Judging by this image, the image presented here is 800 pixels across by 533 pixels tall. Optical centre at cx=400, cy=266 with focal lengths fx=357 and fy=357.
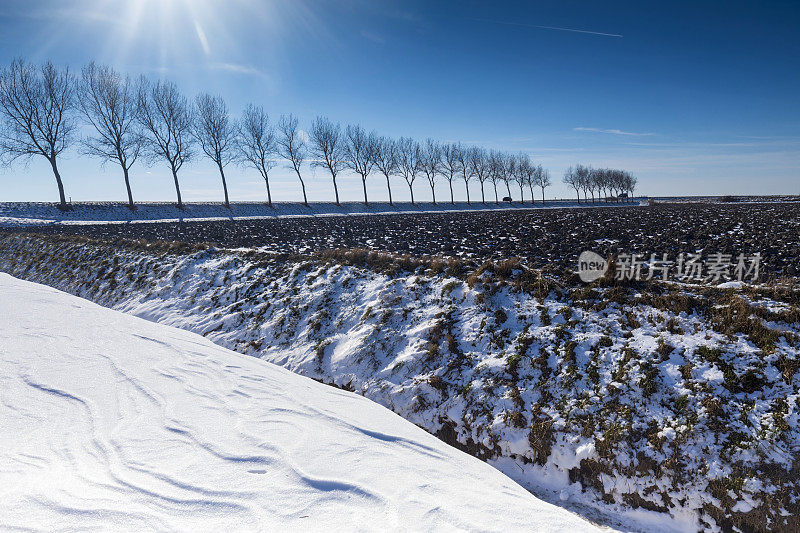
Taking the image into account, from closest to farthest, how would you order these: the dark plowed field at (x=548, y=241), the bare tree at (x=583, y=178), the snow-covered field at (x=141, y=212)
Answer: the dark plowed field at (x=548, y=241)
the snow-covered field at (x=141, y=212)
the bare tree at (x=583, y=178)

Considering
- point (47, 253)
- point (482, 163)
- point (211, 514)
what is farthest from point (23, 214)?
point (482, 163)

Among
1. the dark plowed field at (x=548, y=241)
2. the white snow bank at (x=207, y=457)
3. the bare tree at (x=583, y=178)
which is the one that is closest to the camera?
the white snow bank at (x=207, y=457)

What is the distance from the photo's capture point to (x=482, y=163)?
84000 millimetres

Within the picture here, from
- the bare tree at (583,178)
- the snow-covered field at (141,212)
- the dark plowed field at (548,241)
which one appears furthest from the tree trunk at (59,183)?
the bare tree at (583,178)

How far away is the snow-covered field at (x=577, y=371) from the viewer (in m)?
4.98

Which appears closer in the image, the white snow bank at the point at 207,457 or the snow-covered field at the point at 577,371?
the white snow bank at the point at 207,457

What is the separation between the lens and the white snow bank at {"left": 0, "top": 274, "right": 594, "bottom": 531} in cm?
325

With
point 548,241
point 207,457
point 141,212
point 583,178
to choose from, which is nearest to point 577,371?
point 207,457

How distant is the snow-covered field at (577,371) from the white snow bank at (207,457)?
122cm

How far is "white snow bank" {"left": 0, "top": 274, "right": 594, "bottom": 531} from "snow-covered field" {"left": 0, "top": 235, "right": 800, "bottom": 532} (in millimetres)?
1218

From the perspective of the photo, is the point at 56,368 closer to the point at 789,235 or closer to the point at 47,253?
the point at 47,253

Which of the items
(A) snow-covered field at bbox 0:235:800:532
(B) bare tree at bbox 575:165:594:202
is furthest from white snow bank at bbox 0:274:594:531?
(B) bare tree at bbox 575:165:594:202

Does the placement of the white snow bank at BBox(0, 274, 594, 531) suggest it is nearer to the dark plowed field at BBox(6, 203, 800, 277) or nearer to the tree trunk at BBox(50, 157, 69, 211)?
the dark plowed field at BBox(6, 203, 800, 277)

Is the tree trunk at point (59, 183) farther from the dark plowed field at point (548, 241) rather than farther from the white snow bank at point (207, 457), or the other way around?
the white snow bank at point (207, 457)
